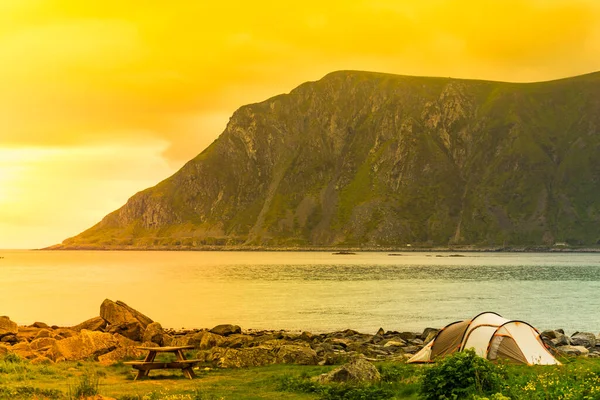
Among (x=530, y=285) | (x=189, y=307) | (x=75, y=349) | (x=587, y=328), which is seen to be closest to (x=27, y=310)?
(x=189, y=307)

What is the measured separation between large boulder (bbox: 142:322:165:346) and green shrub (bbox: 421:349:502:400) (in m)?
20.2

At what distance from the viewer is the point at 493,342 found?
30.1m

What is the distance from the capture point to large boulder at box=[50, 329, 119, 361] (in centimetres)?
3320

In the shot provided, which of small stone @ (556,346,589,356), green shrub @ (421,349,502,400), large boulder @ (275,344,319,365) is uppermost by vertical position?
green shrub @ (421,349,502,400)

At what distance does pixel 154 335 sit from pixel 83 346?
443 cm

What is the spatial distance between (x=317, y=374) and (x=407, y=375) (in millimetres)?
3756

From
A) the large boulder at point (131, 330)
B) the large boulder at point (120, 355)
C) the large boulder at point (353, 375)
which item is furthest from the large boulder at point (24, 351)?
the large boulder at point (353, 375)

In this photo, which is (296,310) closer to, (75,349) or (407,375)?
(75,349)

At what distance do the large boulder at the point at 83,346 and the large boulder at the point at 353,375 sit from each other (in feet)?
44.9

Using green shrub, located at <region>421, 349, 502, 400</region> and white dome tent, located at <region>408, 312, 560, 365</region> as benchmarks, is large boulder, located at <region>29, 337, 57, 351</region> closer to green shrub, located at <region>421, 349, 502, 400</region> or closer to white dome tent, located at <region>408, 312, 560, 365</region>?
white dome tent, located at <region>408, 312, 560, 365</region>

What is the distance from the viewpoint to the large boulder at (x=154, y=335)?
37.2 meters

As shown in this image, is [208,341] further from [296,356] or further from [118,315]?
[118,315]

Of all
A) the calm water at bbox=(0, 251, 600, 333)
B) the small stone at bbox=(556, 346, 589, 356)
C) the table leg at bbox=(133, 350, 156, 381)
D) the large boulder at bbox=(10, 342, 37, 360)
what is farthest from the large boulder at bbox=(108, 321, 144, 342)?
the small stone at bbox=(556, 346, 589, 356)

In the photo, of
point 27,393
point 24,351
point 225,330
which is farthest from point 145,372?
point 225,330
